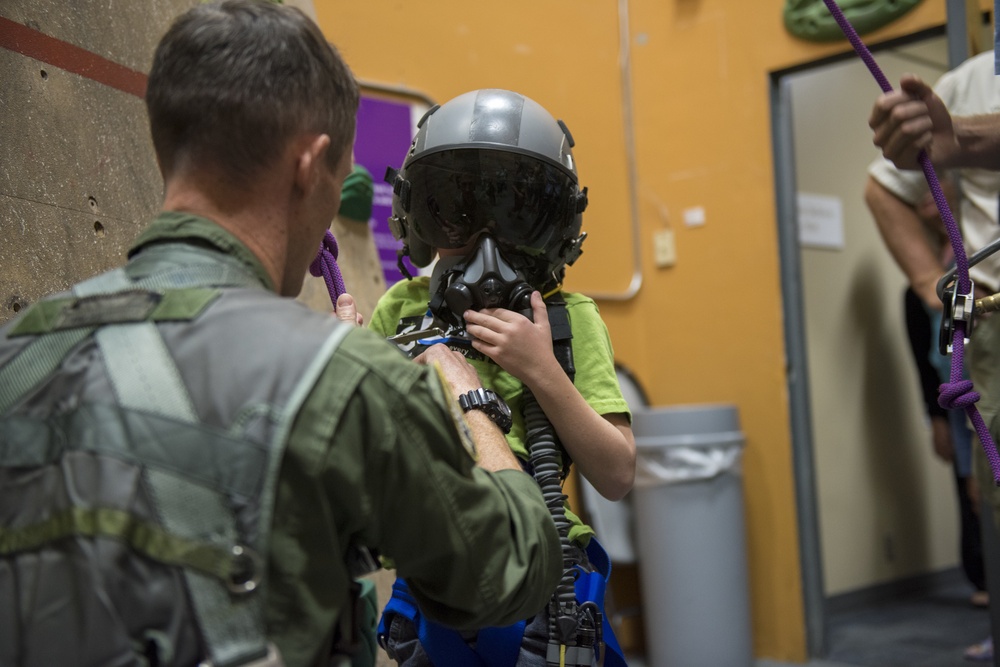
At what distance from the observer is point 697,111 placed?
161 inches

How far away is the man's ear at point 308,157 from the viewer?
99 cm

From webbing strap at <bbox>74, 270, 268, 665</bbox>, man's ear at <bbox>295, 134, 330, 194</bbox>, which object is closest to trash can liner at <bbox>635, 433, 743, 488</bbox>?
man's ear at <bbox>295, 134, 330, 194</bbox>

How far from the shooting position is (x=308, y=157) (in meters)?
0.99

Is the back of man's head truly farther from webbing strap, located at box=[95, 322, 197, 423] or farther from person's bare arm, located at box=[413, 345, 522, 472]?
person's bare arm, located at box=[413, 345, 522, 472]

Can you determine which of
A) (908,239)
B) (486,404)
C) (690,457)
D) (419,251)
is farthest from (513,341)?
(690,457)

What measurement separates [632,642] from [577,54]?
2745mm

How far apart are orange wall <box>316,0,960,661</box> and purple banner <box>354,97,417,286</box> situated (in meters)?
0.49

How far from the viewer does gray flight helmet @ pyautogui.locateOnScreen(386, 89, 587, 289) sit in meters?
1.50

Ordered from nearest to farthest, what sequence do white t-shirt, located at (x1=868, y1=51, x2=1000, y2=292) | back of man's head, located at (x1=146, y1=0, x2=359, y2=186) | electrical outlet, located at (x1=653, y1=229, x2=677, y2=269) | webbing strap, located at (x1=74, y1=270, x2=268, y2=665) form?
webbing strap, located at (x1=74, y1=270, x2=268, y2=665) < back of man's head, located at (x1=146, y1=0, x2=359, y2=186) < white t-shirt, located at (x1=868, y1=51, x2=1000, y2=292) < electrical outlet, located at (x1=653, y1=229, x2=677, y2=269)

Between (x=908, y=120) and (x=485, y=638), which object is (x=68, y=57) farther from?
(x=908, y=120)

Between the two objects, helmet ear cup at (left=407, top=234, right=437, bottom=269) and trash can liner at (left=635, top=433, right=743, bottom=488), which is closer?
helmet ear cup at (left=407, top=234, right=437, bottom=269)

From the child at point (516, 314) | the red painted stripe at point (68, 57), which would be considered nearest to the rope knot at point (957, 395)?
the child at point (516, 314)

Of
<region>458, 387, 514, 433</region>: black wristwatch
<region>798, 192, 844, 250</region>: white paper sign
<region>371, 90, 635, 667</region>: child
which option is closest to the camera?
<region>458, 387, 514, 433</region>: black wristwatch

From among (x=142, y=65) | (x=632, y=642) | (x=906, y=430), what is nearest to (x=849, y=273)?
(x=906, y=430)
